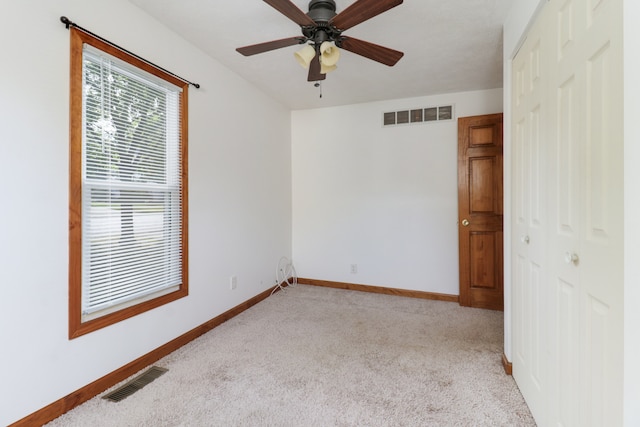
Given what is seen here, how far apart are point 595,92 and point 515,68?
1.12 metres

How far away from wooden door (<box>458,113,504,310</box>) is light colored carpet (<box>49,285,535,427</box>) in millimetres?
321

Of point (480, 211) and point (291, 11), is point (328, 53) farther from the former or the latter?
point (480, 211)

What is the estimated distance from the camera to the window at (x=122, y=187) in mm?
1777

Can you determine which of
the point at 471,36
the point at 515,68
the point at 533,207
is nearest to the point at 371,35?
the point at 471,36

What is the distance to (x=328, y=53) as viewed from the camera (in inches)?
75.6

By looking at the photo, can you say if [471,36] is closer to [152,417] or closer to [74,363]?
[152,417]

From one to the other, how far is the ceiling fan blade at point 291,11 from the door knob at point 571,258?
1.70 meters

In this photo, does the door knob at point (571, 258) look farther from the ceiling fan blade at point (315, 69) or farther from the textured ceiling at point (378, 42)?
the ceiling fan blade at point (315, 69)

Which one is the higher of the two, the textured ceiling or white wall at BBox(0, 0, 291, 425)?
the textured ceiling

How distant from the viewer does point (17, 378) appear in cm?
152

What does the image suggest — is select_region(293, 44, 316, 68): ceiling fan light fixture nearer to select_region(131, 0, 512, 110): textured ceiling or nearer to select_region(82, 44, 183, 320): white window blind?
select_region(131, 0, 512, 110): textured ceiling

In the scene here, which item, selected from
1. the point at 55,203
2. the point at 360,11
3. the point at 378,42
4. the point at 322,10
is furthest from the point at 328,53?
the point at 55,203

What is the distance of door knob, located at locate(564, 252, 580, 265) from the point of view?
1.17 m

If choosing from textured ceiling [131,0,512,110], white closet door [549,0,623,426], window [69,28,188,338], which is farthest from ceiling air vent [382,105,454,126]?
window [69,28,188,338]
